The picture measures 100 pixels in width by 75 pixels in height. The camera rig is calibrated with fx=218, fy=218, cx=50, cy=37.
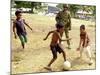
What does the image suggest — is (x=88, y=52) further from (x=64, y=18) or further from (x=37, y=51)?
(x=37, y=51)

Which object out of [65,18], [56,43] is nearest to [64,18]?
[65,18]

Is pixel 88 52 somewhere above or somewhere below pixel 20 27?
below

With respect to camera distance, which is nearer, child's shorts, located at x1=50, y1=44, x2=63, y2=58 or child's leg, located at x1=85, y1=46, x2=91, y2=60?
child's shorts, located at x1=50, y1=44, x2=63, y2=58

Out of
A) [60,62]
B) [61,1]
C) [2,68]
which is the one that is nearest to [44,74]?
[60,62]

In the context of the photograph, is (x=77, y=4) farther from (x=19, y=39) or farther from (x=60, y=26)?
(x=19, y=39)

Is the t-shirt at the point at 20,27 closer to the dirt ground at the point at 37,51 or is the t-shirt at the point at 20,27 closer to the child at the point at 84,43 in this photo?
the dirt ground at the point at 37,51

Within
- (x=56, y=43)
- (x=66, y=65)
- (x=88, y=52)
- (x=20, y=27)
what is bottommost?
(x=66, y=65)

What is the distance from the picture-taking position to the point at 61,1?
7.41 feet

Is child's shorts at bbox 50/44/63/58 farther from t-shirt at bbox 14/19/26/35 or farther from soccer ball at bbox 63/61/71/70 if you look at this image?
t-shirt at bbox 14/19/26/35

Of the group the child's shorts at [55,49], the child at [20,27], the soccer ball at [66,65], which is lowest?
the soccer ball at [66,65]

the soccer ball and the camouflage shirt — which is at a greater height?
the camouflage shirt

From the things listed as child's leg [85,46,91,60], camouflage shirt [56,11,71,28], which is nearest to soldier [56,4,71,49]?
camouflage shirt [56,11,71,28]

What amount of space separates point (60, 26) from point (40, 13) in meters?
0.26

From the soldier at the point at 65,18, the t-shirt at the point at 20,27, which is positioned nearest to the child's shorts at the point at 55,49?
the soldier at the point at 65,18
